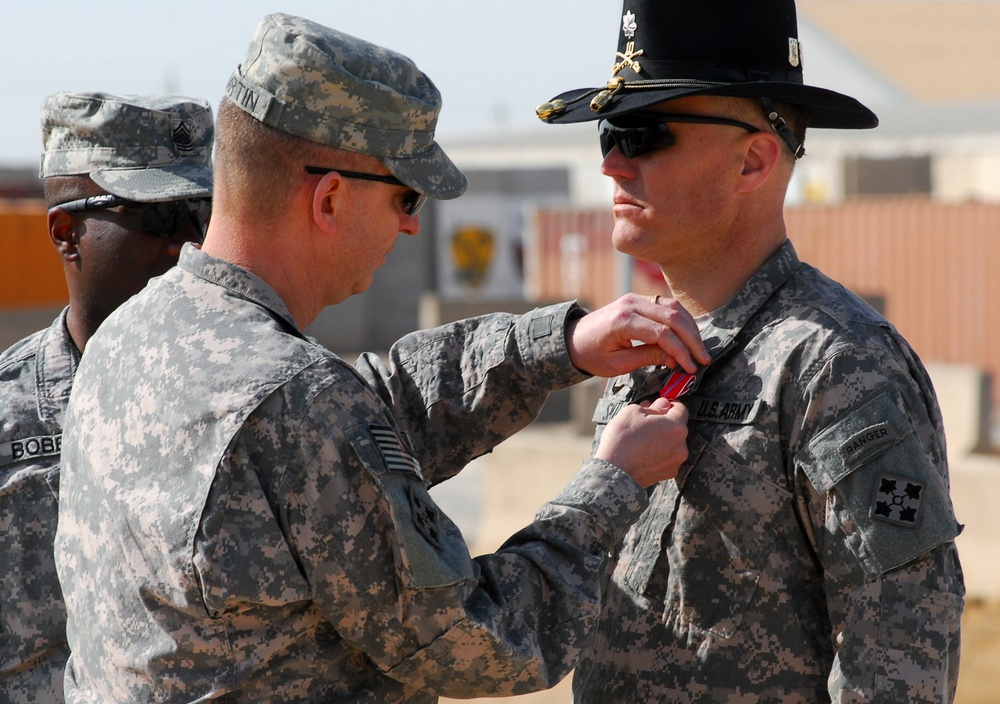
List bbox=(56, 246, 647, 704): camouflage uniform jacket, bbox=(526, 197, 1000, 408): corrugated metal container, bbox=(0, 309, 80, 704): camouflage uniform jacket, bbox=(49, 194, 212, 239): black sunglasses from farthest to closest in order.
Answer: bbox=(526, 197, 1000, 408): corrugated metal container → bbox=(49, 194, 212, 239): black sunglasses → bbox=(0, 309, 80, 704): camouflage uniform jacket → bbox=(56, 246, 647, 704): camouflage uniform jacket

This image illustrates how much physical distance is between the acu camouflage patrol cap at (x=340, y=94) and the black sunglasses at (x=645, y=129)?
55 centimetres

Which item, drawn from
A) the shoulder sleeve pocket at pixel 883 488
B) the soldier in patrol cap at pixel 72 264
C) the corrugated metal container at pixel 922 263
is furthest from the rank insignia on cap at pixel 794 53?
Answer: the corrugated metal container at pixel 922 263

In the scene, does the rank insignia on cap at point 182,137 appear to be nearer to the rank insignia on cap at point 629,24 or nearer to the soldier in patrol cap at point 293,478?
the soldier in patrol cap at point 293,478

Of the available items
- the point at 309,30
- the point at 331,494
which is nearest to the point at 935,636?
the point at 331,494

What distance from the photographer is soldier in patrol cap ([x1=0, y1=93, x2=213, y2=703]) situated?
3.15m

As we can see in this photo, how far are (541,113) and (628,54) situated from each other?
11.3 inches

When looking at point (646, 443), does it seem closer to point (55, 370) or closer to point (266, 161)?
point (266, 161)

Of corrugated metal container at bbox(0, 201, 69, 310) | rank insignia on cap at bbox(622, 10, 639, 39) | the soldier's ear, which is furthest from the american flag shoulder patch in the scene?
corrugated metal container at bbox(0, 201, 69, 310)

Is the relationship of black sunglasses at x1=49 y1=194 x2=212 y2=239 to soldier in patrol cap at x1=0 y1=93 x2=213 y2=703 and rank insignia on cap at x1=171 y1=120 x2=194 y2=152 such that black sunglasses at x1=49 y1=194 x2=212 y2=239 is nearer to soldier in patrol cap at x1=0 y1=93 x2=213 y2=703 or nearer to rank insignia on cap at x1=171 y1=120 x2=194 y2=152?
soldier in patrol cap at x1=0 y1=93 x2=213 y2=703

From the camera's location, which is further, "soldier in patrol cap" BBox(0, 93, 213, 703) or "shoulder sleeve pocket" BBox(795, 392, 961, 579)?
"soldier in patrol cap" BBox(0, 93, 213, 703)

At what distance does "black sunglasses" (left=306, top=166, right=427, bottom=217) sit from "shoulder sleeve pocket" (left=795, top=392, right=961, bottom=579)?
1.01 meters

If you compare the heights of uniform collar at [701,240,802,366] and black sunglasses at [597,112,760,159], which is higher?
black sunglasses at [597,112,760,159]

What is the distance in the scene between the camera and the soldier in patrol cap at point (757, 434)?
246 centimetres

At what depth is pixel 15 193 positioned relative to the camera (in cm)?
3241
